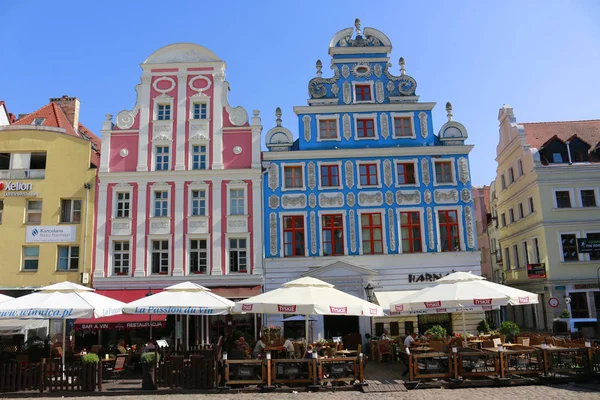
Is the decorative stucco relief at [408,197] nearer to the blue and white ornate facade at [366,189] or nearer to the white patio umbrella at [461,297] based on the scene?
the blue and white ornate facade at [366,189]

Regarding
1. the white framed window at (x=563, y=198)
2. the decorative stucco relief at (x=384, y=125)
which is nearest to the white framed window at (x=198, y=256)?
the decorative stucco relief at (x=384, y=125)

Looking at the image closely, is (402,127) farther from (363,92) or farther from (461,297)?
(461,297)

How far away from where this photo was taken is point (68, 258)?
2547 cm

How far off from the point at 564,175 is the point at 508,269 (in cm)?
833

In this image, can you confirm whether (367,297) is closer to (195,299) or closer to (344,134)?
(344,134)

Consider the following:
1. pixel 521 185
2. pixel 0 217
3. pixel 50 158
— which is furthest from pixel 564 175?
pixel 0 217

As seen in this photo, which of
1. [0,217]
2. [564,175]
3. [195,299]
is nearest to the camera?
[195,299]

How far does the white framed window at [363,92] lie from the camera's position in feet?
88.3

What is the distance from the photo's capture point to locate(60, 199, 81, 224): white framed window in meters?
25.8

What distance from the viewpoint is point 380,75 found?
27.1 metres

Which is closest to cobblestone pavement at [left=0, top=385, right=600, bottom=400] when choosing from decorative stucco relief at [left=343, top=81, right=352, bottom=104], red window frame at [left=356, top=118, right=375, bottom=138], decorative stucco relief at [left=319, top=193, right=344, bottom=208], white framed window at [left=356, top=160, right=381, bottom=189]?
decorative stucco relief at [left=319, top=193, right=344, bottom=208]

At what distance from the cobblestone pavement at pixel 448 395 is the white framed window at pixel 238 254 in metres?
12.2

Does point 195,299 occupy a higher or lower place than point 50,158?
lower

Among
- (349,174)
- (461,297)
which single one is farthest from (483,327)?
(461,297)
